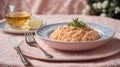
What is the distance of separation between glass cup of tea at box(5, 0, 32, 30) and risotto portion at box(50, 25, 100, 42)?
0.34m

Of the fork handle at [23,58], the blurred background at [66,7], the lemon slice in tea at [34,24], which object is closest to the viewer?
the fork handle at [23,58]

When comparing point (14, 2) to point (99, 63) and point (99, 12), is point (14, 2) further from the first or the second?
point (99, 12)

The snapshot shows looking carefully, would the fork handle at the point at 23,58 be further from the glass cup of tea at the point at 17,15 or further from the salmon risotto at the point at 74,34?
the glass cup of tea at the point at 17,15

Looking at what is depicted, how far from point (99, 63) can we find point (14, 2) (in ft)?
2.13

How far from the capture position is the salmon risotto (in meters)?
1.00

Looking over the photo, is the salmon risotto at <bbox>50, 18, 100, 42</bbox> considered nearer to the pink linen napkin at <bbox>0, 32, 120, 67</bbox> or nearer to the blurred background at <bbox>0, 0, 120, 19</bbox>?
the pink linen napkin at <bbox>0, 32, 120, 67</bbox>

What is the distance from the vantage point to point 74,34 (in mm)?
1009

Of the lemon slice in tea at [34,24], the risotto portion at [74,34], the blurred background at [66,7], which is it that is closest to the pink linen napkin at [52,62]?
the risotto portion at [74,34]

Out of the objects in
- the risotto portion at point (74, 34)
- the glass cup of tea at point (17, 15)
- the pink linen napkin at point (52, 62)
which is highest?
the glass cup of tea at point (17, 15)

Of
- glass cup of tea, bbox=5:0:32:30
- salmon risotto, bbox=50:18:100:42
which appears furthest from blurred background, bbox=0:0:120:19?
salmon risotto, bbox=50:18:100:42

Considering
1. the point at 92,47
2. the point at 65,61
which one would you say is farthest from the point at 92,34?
the point at 65,61

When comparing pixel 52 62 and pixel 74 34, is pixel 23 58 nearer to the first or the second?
pixel 52 62

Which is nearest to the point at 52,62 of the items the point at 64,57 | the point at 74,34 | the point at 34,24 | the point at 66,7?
the point at 64,57

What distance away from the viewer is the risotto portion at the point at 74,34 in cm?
100
